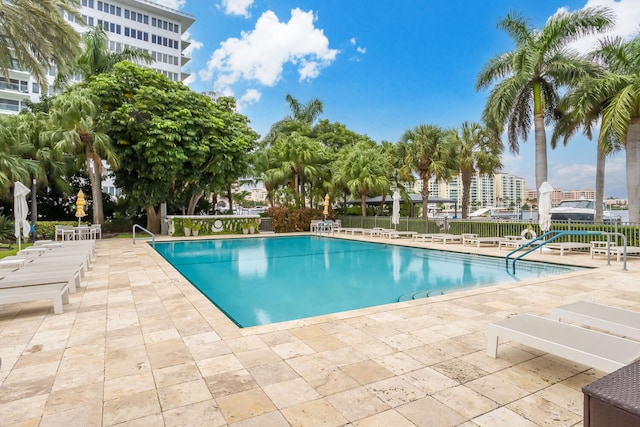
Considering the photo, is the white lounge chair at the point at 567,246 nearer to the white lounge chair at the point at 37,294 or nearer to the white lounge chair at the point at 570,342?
the white lounge chair at the point at 570,342

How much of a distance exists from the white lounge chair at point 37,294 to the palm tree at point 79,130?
14255mm

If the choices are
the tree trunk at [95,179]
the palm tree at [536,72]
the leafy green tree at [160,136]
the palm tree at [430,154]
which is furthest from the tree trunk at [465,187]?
the tree trunk at [95,179]

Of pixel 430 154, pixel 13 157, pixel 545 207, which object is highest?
pixel 430 154

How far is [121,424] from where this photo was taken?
2564 millimetres

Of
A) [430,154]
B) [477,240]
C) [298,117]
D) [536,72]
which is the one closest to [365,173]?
[430,154]

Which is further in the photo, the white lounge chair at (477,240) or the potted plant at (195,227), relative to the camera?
the potted plant at (195,227)

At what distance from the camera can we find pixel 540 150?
15.9 metres

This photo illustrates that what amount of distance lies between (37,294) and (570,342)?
649cm

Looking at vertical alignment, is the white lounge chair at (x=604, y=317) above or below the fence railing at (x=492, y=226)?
below

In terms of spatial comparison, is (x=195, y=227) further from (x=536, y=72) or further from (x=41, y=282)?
(x=536, y=72)

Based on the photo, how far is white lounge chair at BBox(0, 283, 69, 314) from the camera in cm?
495

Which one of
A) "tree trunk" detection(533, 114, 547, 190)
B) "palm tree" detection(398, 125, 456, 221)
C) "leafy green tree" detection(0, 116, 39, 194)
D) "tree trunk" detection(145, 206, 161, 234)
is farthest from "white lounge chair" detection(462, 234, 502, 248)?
"leafy green tree" detection(0, 116, 39, 194)

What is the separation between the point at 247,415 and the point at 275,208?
68.4ft

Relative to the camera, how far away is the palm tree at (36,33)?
9438 mm
